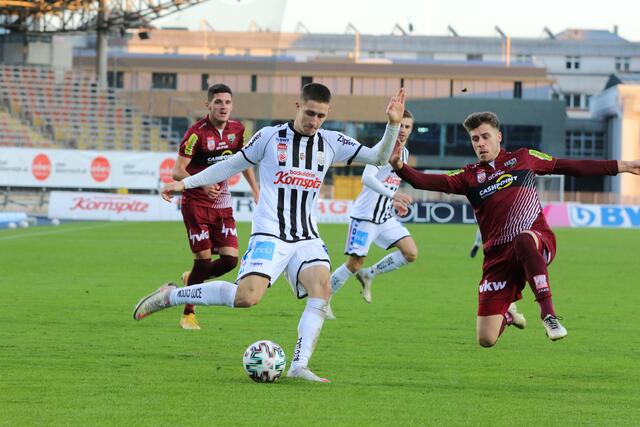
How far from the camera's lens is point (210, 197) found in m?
12.0

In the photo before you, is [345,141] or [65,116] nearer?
[345,141]

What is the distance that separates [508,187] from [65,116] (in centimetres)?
4656

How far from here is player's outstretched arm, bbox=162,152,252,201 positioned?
906 centimetres

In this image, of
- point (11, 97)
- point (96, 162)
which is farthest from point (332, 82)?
point (96, 162)

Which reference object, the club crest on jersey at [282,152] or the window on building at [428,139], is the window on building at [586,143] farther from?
the club crest on jersey at [282,152]

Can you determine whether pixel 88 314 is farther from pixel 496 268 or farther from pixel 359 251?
pixel 496 268

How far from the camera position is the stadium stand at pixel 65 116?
2058 inches

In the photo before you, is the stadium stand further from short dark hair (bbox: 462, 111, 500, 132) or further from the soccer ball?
the soccer ball

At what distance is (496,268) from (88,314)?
17.6 ft

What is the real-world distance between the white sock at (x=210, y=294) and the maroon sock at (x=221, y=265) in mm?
2938

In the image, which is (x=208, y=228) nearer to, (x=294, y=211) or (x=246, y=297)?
(x=294, y=211)

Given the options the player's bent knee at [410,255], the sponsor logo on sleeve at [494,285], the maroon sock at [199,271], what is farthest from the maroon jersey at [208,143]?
the player's bent knee at [410,255]

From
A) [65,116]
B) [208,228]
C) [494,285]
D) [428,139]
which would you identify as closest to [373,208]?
[208,228]

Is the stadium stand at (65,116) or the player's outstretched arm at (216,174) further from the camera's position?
the stadium stand at (65,116)
